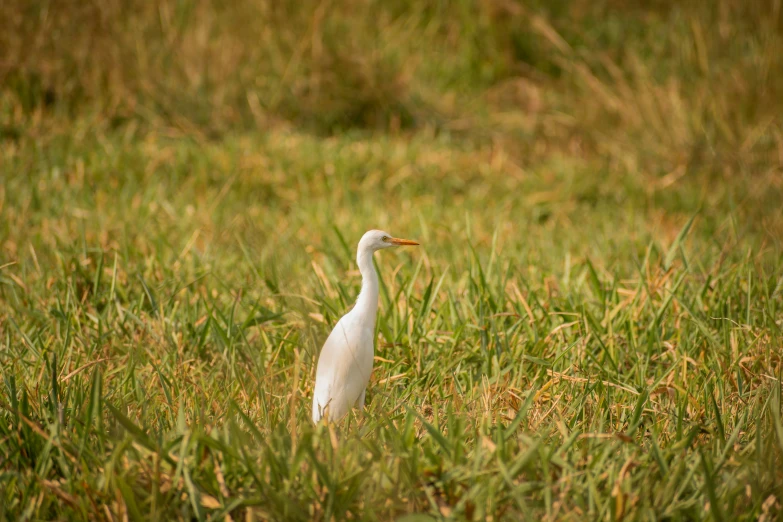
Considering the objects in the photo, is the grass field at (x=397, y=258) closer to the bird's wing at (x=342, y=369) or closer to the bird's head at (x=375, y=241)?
the bird's wing at (x=342, y=369)

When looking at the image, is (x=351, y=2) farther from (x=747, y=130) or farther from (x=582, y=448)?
(x=582, y=448)

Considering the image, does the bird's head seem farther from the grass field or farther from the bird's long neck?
the grass field

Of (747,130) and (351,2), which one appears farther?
(351,2)

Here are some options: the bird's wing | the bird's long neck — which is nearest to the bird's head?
the bird's long neck

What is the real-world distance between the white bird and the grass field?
0.06 metres

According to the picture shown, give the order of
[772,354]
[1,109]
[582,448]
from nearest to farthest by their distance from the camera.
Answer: [582,448], [772,354], [1,109]

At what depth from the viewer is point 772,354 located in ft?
6.94

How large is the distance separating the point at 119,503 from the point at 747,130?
3.96 meters

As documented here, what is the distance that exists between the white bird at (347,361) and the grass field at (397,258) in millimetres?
57

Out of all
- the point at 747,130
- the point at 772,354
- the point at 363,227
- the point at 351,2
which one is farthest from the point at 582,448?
the point at 351,2

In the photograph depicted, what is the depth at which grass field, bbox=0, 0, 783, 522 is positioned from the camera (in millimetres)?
1455

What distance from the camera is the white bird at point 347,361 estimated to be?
170 cm

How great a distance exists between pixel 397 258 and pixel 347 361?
4.70ft

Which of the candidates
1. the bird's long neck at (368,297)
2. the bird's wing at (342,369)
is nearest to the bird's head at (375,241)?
the bird's long neck at (368,297)
